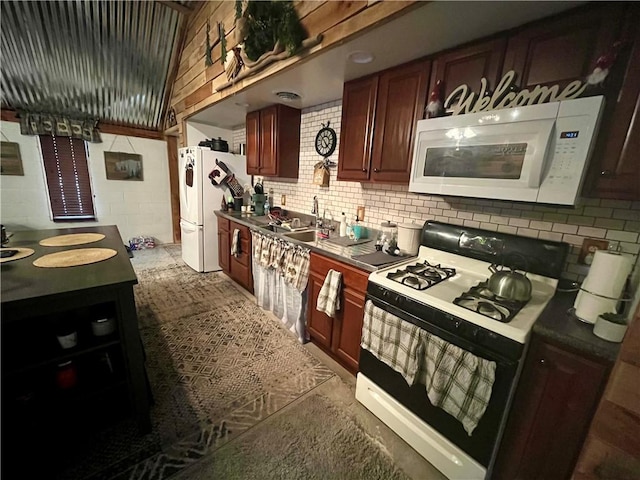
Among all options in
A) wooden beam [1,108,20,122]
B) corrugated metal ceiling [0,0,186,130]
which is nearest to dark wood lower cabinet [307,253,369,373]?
corrugated metal ceiling [0,0,186,130]

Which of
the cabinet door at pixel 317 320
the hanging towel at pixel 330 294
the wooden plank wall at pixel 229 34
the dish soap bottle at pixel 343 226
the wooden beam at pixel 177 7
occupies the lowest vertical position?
the cabinet door at pixel 317 320

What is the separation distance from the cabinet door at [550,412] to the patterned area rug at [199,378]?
1178 millimetres

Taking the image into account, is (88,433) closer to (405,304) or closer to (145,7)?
(405,304)

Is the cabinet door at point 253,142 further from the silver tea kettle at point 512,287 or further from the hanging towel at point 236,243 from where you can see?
the silver tea kettle at point 512,287

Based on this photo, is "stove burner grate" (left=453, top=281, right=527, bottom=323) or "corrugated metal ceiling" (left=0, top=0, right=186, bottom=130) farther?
"corrugated metal ceiling" (left=0, top=0, right=186, bottom=130)

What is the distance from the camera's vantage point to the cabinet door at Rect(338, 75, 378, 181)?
191 centimetres

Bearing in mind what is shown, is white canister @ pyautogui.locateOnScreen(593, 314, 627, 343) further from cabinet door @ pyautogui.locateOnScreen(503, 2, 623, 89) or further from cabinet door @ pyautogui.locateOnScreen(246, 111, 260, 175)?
cabinet door @ pyautogui.locateOnScreen(246, 111, 260, 175)

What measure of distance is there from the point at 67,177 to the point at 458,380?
5.75 metres

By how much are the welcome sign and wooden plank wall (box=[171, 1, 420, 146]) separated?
1.75 feet

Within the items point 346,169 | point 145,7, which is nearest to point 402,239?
point 346,169

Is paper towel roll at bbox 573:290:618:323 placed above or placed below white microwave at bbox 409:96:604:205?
below

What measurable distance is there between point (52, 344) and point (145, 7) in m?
3.84

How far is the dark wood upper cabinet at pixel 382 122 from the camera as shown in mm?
1676

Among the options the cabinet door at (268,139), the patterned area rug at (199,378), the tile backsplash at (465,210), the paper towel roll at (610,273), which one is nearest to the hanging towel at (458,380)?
the paper towel roll at (610,273)
